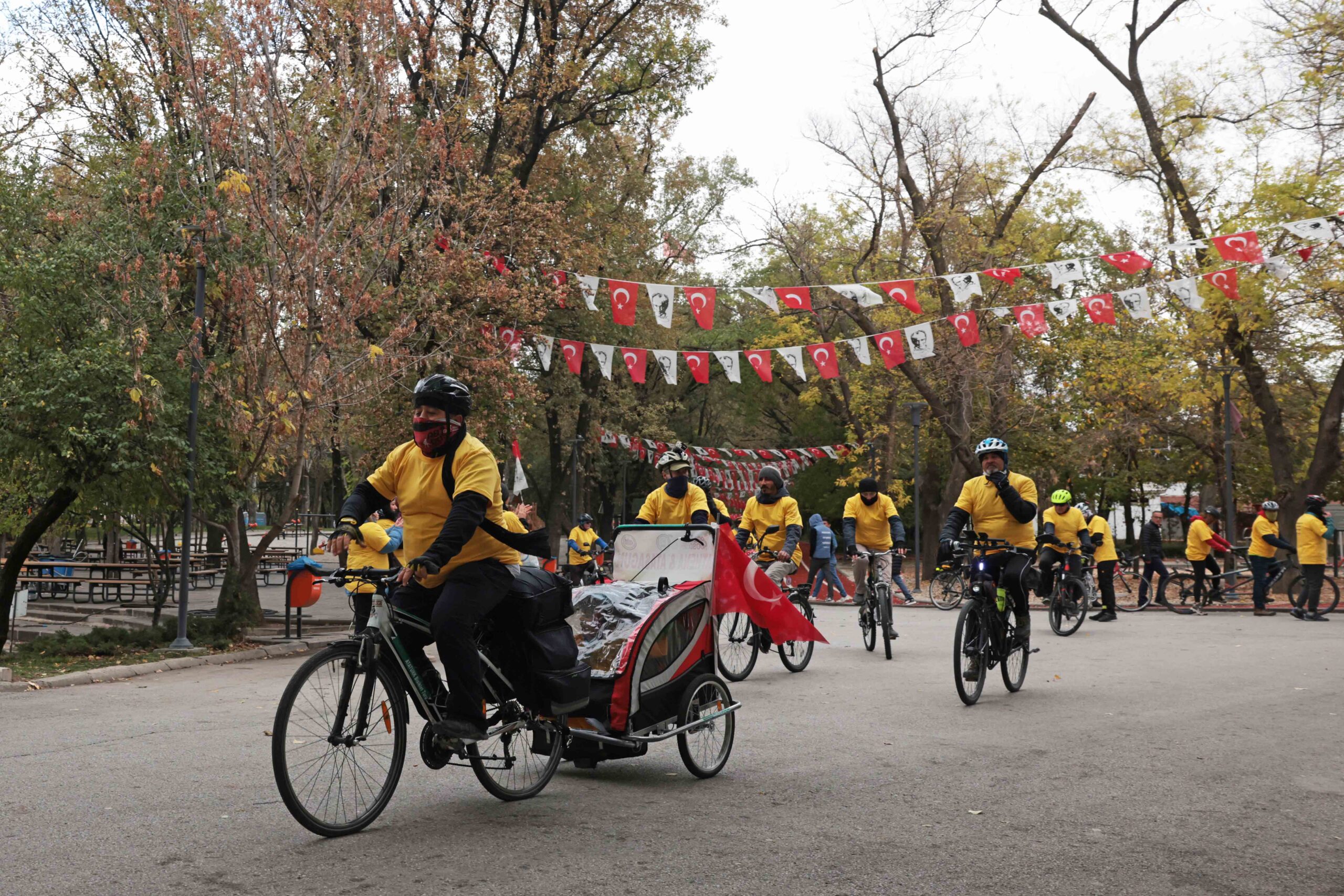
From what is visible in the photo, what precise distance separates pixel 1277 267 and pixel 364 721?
18.9 meters

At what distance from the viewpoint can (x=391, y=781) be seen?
523 cm

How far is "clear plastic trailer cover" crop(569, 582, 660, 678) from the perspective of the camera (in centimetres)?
615

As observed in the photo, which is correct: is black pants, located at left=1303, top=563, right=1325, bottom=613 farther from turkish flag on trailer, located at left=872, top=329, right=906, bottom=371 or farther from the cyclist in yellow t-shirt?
the cyclist in yellow t-shirt

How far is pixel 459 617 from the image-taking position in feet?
16.9

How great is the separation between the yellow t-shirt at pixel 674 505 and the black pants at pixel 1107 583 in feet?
31.3

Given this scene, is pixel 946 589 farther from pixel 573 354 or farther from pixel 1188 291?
pixel 573 354

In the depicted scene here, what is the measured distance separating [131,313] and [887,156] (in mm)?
22754

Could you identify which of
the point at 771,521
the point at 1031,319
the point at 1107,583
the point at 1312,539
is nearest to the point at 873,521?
the point at 771,521

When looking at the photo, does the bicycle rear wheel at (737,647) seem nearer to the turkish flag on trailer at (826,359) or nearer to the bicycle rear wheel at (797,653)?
the bicycle rear wheel at (797,653)

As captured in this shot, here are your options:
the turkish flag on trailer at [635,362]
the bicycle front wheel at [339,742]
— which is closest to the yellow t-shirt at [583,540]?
the turkish flag on trailer at [635,362]

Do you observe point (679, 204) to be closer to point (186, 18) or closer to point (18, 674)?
point (186, 18)

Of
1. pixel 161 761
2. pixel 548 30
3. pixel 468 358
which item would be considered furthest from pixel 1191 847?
pixel 548 30

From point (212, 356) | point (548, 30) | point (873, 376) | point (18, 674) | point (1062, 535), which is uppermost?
point (548, 30)

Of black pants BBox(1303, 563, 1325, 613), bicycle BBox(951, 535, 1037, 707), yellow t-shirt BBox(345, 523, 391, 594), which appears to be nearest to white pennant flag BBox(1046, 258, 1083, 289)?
black pants BBox(1303, 563, 1325, 613)
